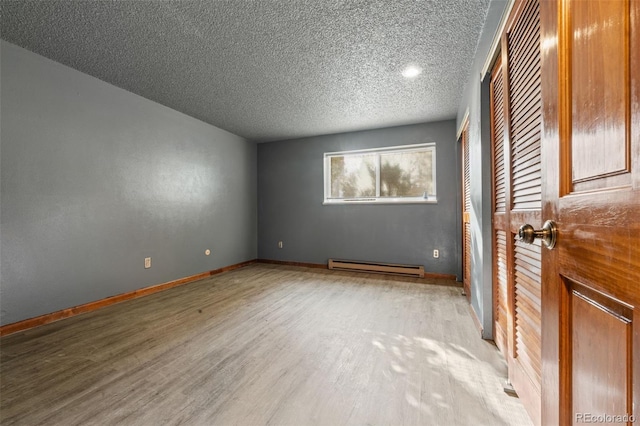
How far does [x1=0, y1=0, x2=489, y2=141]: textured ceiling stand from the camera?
1.85m

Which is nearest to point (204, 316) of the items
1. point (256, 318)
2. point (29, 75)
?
point (256, 318)

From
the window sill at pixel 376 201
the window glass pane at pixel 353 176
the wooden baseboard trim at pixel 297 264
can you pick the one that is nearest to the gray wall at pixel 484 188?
the window sill at pixel 376 201

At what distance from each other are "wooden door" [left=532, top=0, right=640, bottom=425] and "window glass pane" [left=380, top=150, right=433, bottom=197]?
3.67m

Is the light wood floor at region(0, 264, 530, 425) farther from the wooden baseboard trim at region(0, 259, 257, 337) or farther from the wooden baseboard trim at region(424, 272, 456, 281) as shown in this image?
the wooden baseboard trim at region(424, 272, 456, 281)

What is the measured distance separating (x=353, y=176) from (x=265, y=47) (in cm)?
276

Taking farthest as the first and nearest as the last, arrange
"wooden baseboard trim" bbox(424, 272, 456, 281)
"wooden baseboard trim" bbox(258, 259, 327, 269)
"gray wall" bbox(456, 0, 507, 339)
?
1. "wooden baseboard trim" bbox(258, 259, 327, 269)
2. "wooden baseboard trim" bbox(424, 272, 456, 281)
3. "gray wall" bbox(456, 0, 507, 339)

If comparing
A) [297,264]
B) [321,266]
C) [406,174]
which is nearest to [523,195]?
[406,174]

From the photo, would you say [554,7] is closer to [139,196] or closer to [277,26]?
[277,26]

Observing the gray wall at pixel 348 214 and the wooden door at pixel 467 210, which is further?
the gray wall at pixel 348 214

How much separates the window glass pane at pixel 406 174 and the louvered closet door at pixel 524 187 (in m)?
2.84

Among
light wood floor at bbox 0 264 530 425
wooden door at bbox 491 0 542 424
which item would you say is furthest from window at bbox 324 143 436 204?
wooden door at bbox 491 0 542 424

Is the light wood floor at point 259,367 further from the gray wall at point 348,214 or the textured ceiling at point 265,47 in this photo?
the textured ceiling at point 265,47

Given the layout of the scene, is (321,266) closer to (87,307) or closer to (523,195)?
(87,307)

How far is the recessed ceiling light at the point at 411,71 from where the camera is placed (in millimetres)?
2596
